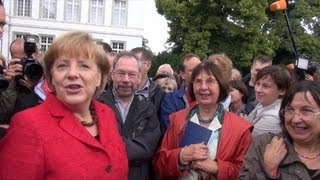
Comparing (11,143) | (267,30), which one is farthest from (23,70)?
(267,30)

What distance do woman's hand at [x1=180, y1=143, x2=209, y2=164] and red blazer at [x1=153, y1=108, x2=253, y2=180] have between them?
2.7 inches

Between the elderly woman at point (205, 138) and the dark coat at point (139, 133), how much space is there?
15 cm

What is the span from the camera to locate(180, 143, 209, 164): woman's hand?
140 inches

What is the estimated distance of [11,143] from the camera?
2.38 m

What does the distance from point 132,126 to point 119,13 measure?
45.6 m

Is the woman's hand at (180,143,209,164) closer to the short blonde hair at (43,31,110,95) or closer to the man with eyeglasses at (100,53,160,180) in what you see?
the man with eyeglasses at (100,53,160,180)

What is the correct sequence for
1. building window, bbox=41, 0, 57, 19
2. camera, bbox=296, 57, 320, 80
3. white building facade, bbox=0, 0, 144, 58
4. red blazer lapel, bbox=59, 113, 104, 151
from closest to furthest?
red blazer lapel, bbox=59, 113, 104, 151, camera, bbox=296, 57, 320, 80, white building facade, bbox=0, 0, 144, 58, building window, bbox=41, 0, 57, 19

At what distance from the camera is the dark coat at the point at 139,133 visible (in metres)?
3.57

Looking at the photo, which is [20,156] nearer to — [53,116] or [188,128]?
[53,116]

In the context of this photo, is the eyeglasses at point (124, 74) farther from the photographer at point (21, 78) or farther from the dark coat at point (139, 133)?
the photographer at point (21, 78)

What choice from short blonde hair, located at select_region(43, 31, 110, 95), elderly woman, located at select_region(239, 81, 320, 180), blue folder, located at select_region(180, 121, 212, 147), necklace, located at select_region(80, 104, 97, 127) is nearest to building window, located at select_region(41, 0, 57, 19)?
blue folder, located at select_region(180, 121, 212, 147)

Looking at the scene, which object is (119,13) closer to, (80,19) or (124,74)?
(80,19)

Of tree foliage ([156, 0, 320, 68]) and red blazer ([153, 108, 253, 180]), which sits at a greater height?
tree foliage ([156, 0, 320, 68])

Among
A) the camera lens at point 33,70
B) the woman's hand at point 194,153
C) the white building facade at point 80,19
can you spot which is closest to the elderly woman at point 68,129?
the woman's hand at point 194,153
